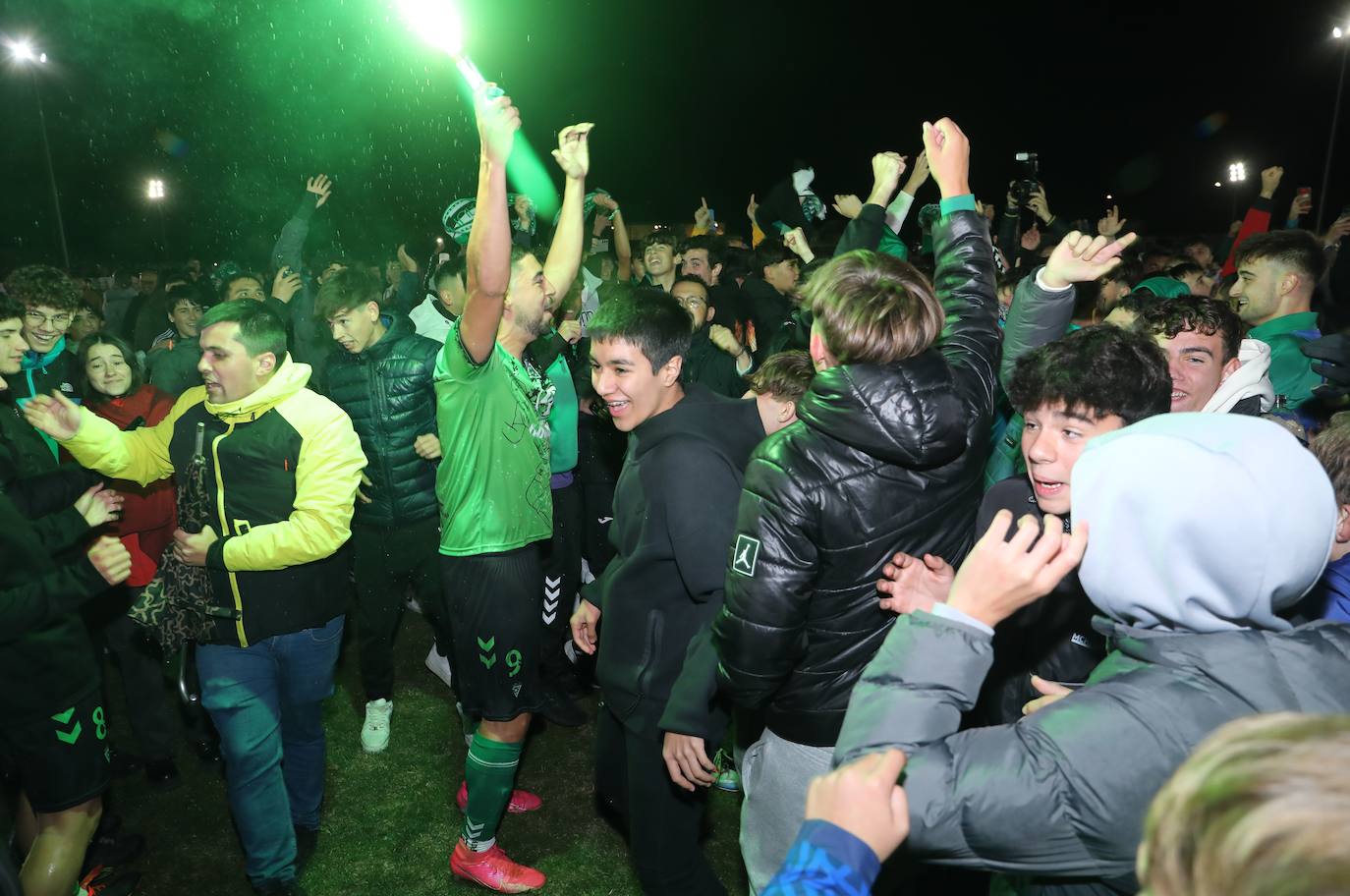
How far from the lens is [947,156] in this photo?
2926mm

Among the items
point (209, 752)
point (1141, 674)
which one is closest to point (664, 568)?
point (1141, 674)

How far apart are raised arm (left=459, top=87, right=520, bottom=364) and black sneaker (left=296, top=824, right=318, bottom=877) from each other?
2706 millimetres

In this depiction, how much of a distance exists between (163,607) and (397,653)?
9.01 feet

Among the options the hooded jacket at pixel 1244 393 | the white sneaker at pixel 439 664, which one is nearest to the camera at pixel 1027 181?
the hooded jacket at pixel 1244 393

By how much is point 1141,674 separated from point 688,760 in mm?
1501

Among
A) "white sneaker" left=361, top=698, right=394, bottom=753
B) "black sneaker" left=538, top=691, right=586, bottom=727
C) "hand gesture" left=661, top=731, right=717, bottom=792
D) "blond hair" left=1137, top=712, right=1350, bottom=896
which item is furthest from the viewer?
"black sneaker" left=538, top=691, right=586, bottom=727

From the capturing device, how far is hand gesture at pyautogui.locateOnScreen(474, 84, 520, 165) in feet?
9.85

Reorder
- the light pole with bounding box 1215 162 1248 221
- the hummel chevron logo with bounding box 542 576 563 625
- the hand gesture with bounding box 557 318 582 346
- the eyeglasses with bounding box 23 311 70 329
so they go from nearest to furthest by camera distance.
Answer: the eyeglasses with bounding box 23 311 70 329
the hummel chevron logo with bounding box 542 576 563 625
the hand gesture with bounding box 557 318 582 346
the light pole with bounding box 1215 162 1248 221

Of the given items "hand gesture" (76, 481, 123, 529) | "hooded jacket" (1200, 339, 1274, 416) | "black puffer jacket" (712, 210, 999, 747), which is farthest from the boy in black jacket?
"hand gesture" (76, 481, 123, 529)

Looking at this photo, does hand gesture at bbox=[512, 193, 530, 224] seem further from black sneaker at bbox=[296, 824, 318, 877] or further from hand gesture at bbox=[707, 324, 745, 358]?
black sneaker at bbox=[296, 824, 318, 877]

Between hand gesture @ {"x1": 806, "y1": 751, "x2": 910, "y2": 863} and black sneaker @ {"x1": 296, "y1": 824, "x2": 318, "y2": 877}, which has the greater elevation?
hand gesture @ {"x1": 806, "y1": 751, "x2": 910, "y2": 863}

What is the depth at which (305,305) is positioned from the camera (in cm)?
688

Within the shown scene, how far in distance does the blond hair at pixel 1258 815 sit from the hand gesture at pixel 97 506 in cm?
359

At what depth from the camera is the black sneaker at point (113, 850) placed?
12.6ft
